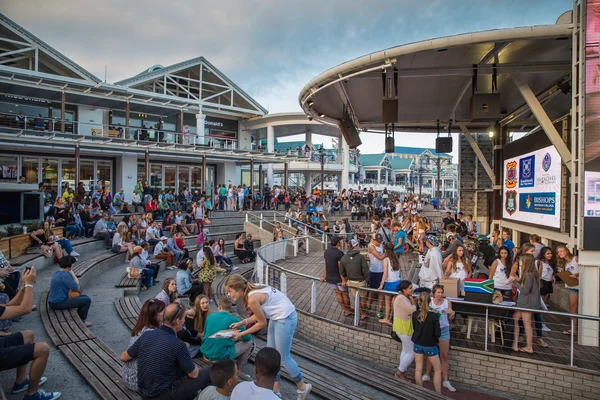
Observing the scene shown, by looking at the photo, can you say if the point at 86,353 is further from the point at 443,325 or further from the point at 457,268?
the point at 457,268

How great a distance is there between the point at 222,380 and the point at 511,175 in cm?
1332

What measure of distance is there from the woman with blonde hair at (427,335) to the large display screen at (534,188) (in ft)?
21.4

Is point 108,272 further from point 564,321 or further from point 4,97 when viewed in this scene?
point 4,97

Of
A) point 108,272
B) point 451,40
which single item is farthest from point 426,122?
point 108,272

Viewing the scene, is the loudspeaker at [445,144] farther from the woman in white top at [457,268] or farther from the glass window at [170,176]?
the glass window at [170,176]

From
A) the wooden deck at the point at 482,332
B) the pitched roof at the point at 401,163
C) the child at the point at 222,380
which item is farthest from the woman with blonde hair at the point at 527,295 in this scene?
the pitched roof at the point at 401,163

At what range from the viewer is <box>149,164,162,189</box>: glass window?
24.8m

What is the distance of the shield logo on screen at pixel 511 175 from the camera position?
43.0ft

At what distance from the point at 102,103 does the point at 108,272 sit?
15542 mm

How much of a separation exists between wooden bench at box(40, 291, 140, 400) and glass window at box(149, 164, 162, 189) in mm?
19304

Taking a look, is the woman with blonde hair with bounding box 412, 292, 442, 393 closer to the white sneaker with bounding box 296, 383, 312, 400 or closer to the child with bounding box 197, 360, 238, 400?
the white sneaker with bounding box 296, 383, 312, 400

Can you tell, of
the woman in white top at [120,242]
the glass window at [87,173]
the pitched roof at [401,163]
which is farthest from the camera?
the pitched roof at [401,163]

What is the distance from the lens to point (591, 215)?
6.64 metres

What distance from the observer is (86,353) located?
4.91 metres
